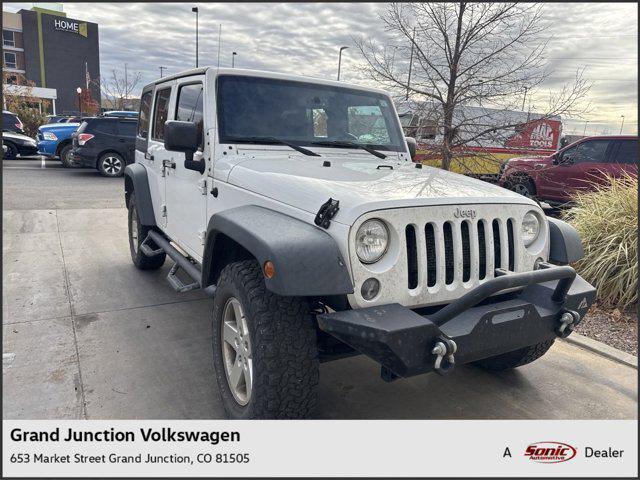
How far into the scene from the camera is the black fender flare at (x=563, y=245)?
2.89 meters

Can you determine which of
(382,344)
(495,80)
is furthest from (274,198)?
(495,80)

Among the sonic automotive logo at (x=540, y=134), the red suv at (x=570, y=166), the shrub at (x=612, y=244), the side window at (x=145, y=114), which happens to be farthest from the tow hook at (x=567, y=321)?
the red suv at (x=570, y=166)

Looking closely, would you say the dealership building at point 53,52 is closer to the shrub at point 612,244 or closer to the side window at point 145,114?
the side window at point 145,114

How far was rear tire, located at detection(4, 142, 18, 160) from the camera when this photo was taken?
53.8ft

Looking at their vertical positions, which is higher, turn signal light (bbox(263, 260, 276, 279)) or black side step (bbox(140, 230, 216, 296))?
turn signal light (bbox(263, 260, 276, 279))

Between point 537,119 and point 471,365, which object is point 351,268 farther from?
point 537,119

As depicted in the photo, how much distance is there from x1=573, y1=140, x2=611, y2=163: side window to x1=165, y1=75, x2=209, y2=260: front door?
8.60m

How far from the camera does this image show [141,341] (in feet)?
12.5

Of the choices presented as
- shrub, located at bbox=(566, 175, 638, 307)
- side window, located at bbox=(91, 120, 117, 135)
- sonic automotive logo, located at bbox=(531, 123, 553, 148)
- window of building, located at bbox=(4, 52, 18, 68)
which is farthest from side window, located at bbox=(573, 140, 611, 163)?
window of building, located at bbox=(4, 52, 18, 68)

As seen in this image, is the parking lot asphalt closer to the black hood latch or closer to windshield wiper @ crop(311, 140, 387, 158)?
the black hood latch

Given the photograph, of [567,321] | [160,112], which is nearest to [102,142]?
→ [160,112]

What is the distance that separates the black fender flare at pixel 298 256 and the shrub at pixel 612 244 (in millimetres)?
3839

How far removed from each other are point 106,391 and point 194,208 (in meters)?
1.44

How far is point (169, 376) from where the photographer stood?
3.29 metres
